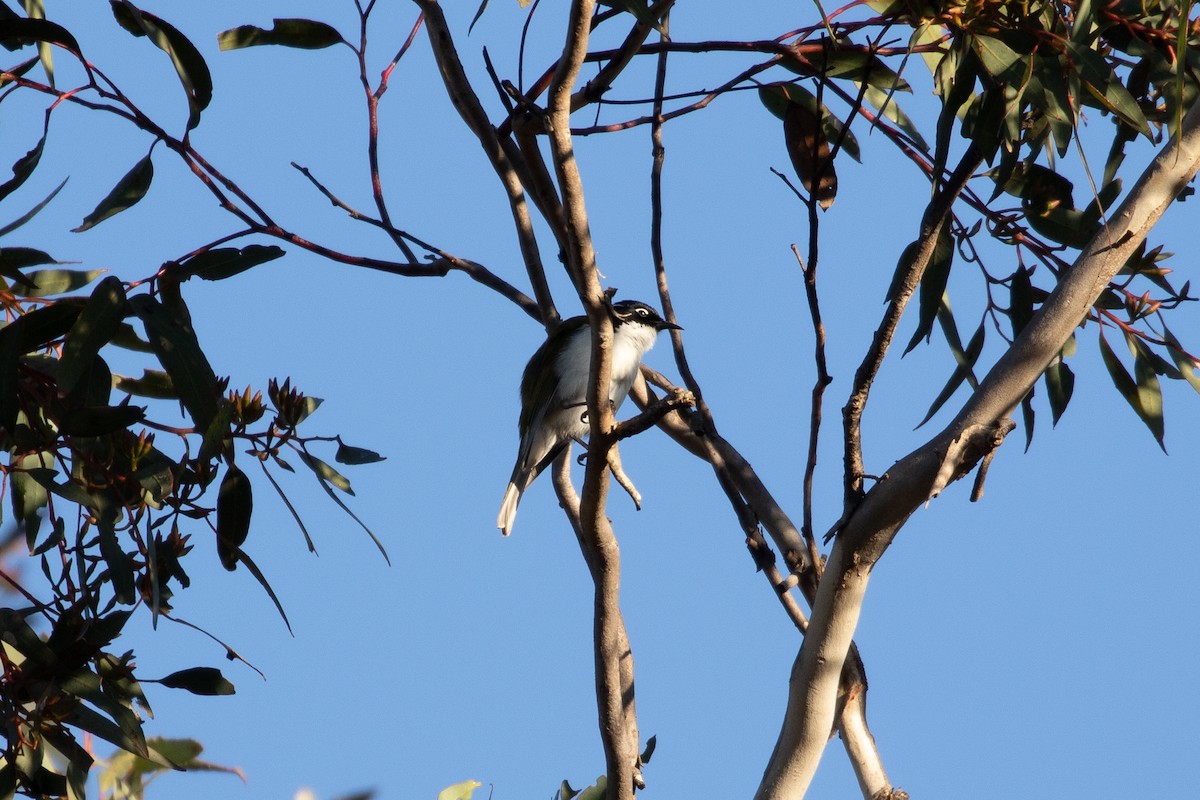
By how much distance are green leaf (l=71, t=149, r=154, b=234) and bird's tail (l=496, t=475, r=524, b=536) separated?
1.94 meters

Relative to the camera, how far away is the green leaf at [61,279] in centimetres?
291

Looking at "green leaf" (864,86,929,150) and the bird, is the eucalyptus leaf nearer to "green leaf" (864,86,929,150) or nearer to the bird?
the bird

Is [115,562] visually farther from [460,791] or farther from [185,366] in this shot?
[460,791]

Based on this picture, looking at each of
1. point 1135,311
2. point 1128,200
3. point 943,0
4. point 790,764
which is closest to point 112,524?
point 790,764

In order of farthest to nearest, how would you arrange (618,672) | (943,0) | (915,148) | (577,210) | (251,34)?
1. (915,148)
2. (251,34)
3. (618,672)
4. (943,0)
5. (577,210)

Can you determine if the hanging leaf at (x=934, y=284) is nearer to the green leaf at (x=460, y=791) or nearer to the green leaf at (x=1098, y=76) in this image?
the green leaf at (x=1098, y=76)

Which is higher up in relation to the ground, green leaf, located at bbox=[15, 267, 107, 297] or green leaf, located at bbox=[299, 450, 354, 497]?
green leaf, located at bbox=[15, 267, 107, 297]

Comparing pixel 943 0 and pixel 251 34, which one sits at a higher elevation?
pixel 251 34

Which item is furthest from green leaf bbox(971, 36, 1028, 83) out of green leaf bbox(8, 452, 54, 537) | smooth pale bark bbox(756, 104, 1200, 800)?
green leaf bbox(8, 452, 54, 537)

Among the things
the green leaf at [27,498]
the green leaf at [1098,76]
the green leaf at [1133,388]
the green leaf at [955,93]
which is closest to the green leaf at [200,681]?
the green leaf at [27,498]

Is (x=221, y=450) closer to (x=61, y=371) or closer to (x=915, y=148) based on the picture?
(x=61, y=371)

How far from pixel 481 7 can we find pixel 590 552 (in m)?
1.33

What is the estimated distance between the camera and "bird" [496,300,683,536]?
4568mm

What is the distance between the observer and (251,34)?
323cm
